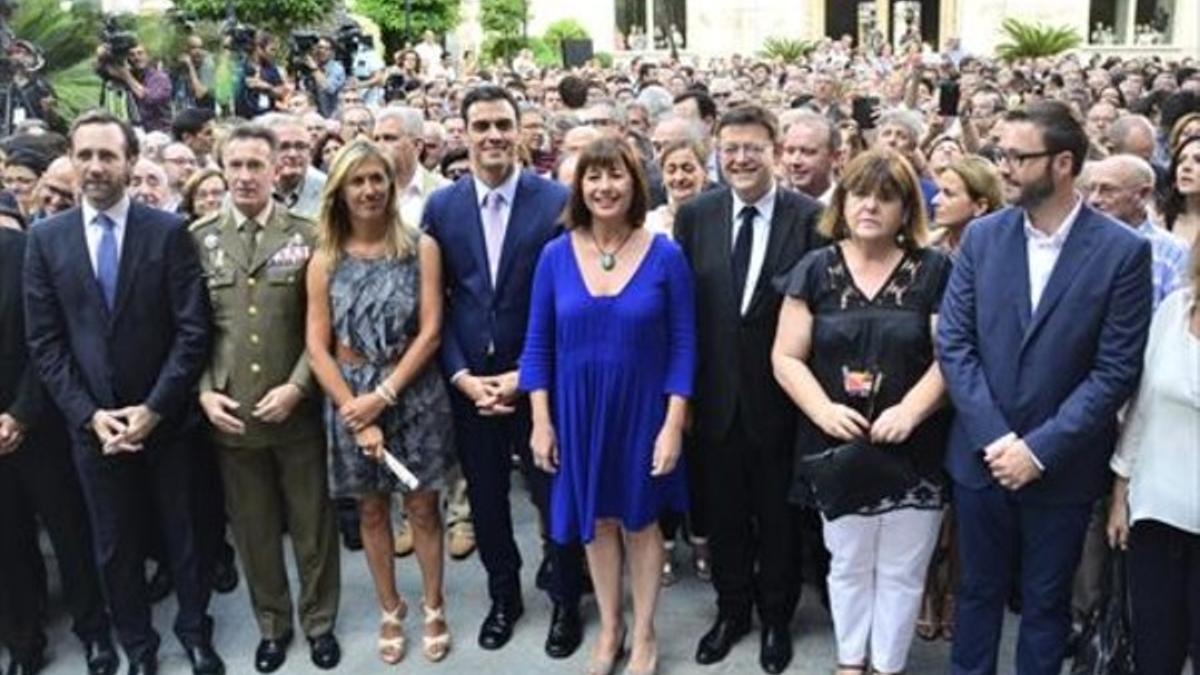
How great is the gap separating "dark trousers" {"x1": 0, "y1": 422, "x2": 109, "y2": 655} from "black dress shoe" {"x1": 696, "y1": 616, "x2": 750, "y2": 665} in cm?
231

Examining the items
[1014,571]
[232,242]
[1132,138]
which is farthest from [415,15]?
[1014,571]

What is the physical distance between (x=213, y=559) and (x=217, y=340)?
99 cm

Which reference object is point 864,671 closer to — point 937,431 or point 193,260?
point 937,431

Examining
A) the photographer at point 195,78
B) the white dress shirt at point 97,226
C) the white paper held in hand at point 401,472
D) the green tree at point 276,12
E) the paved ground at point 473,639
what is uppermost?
the green tree at point 276,12

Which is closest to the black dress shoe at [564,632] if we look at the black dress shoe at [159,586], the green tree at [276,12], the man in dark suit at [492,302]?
the man in dark suit at [492,302]

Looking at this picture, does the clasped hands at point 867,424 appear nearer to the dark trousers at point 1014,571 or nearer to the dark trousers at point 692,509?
the dark trousers at point 1014,571

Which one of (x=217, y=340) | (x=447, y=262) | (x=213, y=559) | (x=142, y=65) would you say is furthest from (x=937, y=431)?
(x=142, y=65)

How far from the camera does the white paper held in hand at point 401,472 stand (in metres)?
4.16

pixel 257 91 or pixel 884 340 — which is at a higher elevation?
pixel 257 91

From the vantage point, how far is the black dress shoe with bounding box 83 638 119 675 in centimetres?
443

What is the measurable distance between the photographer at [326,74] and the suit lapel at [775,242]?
9.36 meters

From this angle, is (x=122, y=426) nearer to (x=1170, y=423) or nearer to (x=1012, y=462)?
(x=1012, y=462)

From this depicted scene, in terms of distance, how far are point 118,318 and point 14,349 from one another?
1.51ft

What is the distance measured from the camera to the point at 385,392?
415cm
